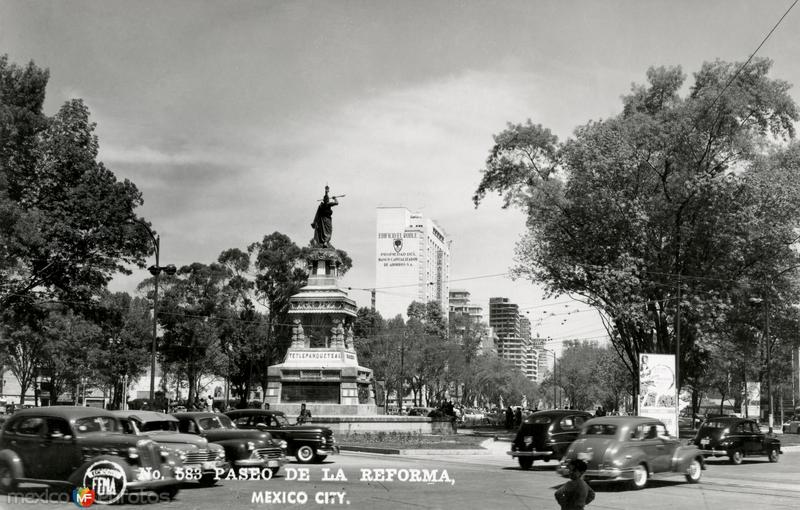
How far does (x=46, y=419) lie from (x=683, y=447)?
13885 millimetres

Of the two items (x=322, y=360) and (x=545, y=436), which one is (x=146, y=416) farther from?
(x=322, y=360)

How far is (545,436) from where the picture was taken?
22.8m

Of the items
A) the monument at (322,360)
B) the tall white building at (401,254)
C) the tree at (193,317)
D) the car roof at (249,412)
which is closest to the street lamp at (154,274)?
the monument at (322,360)

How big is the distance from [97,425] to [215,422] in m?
5.38

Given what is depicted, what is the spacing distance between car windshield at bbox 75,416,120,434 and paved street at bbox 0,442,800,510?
1482 millimetres

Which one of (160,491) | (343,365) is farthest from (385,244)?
(160,491)

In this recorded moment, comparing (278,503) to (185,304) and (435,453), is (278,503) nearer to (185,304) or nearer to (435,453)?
(435,453)

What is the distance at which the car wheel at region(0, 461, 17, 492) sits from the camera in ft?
41.5

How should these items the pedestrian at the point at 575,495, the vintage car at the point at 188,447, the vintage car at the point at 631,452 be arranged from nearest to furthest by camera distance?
the pedestrian at the point at 575,495 < the vintage car at the point at 188,447 < the vintage car at the point at 631,452

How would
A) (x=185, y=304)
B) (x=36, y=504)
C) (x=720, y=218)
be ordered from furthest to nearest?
(x=185, y=304) < (x=720, y=218) < (x=36, y=504)

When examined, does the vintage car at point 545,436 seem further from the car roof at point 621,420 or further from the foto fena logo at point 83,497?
the foto fena logo at point 83,497

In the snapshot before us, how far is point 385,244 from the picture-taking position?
168375 mm

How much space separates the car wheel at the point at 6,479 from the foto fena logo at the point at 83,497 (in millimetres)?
1251

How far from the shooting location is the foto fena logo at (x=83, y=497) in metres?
12.0
